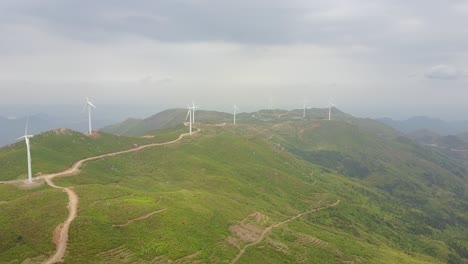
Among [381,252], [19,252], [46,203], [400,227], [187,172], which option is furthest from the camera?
[400,227]

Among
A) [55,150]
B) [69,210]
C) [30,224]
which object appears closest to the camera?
[30,224]

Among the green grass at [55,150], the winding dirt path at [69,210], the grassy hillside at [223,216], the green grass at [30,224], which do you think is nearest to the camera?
the winding dirt path at [69,210]

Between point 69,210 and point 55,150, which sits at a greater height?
point 55,150

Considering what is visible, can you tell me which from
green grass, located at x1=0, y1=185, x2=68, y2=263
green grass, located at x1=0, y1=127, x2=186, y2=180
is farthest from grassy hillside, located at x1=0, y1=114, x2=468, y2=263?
green grass, located at x1=0, y1=127, x2=186, y2=180

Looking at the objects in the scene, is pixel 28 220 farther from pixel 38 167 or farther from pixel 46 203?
pixel 38 167

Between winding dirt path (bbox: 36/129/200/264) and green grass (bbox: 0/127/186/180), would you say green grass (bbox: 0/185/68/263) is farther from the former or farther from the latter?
green grass (bbox: 0/127/186/180)

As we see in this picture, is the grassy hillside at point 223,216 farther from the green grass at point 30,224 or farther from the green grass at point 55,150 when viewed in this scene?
the green grass at point 55,150

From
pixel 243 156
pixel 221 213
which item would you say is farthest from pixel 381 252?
pixel 243 156

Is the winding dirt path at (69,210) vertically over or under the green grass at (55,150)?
under

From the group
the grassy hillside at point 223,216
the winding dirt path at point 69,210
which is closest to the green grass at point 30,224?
the grassy hillside at point 223,216

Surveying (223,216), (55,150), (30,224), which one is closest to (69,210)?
(30,224)

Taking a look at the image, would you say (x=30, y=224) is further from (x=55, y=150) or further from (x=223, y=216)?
(x=55, y=150)
